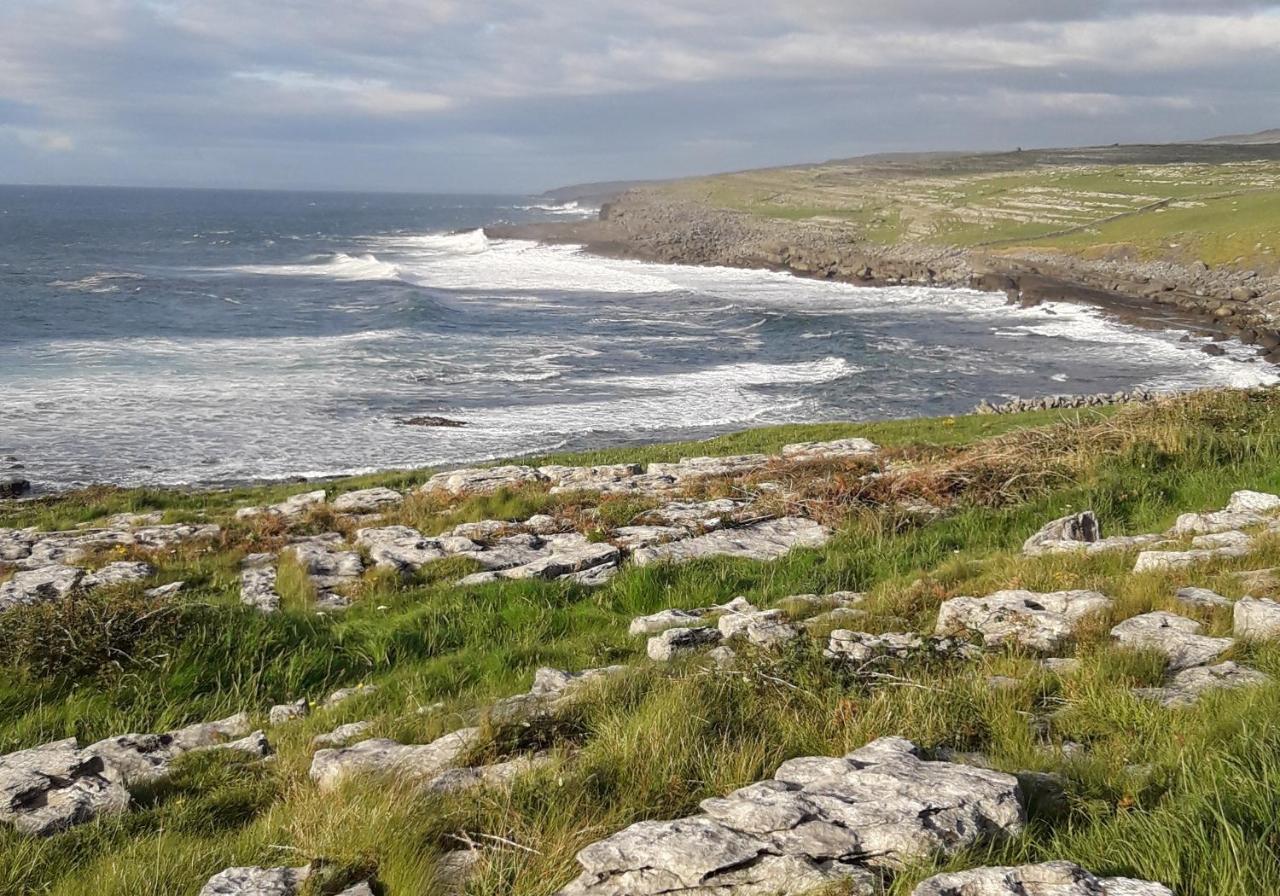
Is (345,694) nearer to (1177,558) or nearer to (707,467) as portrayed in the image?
(1177,558)

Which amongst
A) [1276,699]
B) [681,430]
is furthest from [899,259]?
[1276,699]

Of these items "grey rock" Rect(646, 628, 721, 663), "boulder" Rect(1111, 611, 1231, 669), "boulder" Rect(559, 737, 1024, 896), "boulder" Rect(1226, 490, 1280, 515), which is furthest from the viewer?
"boulder" Rect(1226, 490, 1280, 515)

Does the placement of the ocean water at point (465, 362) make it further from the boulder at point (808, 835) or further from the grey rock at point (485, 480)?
the boulder at point (808, 835)

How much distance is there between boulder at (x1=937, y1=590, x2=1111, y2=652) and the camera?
6316 mm

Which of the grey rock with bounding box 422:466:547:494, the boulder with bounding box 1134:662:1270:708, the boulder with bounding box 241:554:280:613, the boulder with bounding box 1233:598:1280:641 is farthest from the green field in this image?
the boulder with bounding box 241:554:280:613

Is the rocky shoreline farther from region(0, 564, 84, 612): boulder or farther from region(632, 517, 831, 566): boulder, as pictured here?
region(0, 564, 84, 612): boulder

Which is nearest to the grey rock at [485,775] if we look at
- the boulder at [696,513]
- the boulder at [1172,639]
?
the boulder at [1172,639]

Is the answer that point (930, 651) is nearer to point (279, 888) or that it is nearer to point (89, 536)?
point (279, 888)

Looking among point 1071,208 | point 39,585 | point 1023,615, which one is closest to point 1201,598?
point 1023,615

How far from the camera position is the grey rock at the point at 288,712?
20.1 feet

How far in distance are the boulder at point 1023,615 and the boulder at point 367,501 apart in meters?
9.89

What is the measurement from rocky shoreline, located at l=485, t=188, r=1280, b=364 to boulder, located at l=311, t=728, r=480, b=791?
44.8 meters

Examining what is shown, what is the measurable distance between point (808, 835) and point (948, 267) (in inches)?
3215

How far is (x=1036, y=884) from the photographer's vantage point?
315 cm
